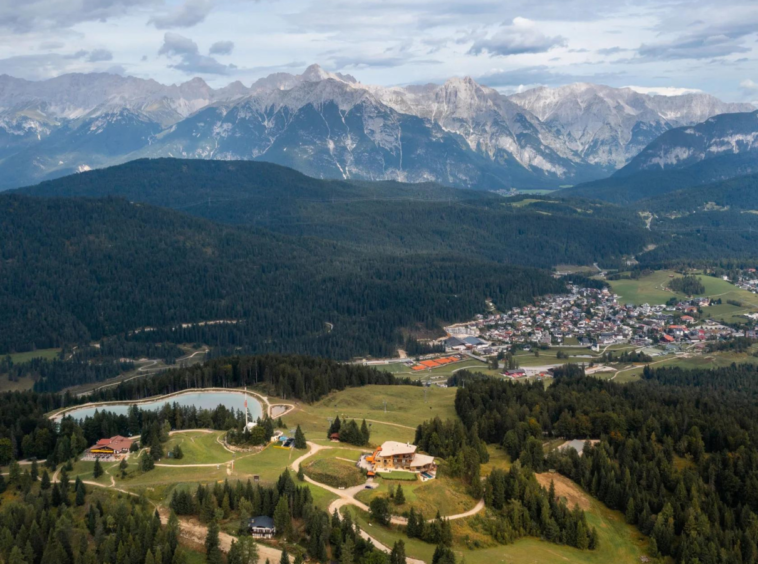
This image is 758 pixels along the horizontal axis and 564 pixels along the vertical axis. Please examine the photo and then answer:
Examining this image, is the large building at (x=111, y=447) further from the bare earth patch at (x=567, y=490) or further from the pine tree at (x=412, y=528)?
the bare earth patch at (x=567, y=490)

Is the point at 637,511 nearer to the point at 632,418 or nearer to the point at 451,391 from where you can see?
the point at 632,418

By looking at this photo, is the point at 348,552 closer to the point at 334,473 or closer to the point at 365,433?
the point at 334,473

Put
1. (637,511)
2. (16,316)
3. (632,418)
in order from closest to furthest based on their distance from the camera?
(637,511), (632,418), (16,316)

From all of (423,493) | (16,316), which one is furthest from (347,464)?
(16,316)

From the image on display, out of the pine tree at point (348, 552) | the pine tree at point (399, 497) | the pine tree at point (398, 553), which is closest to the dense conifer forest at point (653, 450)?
the pine tree at point (399, 497)

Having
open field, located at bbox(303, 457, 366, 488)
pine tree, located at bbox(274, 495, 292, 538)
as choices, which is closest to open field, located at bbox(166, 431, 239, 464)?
open field, located at bbox(303, 457, 366, 488)

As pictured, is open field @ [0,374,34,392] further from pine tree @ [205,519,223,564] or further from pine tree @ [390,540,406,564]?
pine tree @ [390,540,406,564]
